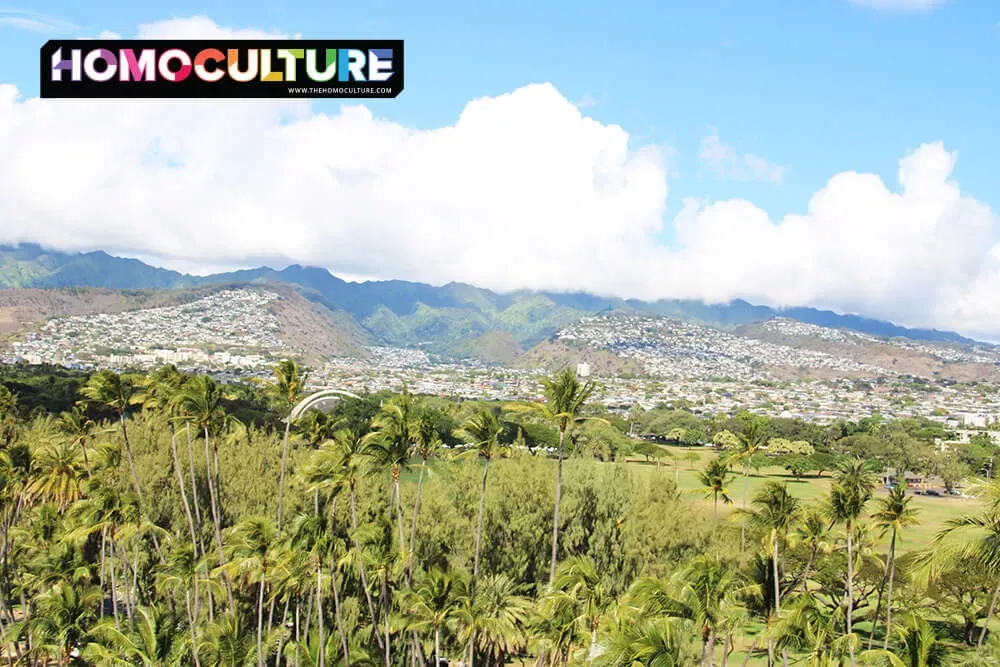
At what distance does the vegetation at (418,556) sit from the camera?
81.0 ft

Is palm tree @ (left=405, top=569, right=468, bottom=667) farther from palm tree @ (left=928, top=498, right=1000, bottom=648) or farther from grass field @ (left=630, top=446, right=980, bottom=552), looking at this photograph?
grass field @ (left=630, top=446, right=980, bottom=552)

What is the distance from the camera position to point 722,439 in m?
119

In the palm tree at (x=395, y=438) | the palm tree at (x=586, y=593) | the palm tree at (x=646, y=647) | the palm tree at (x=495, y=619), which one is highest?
the palm tree at (x=395, y=438)

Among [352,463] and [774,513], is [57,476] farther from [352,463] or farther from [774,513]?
[774,513]

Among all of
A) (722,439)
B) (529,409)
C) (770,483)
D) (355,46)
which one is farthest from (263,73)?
(722,439)

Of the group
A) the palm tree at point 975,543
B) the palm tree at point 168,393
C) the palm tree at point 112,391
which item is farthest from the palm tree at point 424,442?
the palm tree at point 975,543

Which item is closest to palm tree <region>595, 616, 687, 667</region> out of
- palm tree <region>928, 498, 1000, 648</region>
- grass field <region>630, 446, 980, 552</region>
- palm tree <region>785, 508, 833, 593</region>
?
palm tree <region>928, 498, 1000, 648</region>

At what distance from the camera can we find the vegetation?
24688 mm

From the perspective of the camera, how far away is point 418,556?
3650 centimetres

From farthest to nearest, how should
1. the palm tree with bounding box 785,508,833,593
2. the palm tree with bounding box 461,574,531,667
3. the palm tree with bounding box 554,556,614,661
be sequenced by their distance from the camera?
the palm tree with bounding box 785,508,833,593, the palm tree with bounding box 461,574,531,667, the palm tree with bounding box 554,556,614,661

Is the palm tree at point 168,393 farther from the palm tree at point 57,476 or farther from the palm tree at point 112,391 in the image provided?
the palm tree at point 57,476

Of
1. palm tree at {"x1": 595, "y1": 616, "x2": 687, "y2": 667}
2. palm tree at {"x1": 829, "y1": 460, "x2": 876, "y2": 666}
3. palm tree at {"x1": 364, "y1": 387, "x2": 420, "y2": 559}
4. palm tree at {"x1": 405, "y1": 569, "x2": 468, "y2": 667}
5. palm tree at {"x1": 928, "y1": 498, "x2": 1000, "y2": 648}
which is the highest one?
palm tree at {"x1": 928, "y1": 498, "x2": 1000, "y2": 648}

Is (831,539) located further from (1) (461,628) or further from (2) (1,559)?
(2) (1,559)

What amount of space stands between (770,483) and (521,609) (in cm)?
1099
